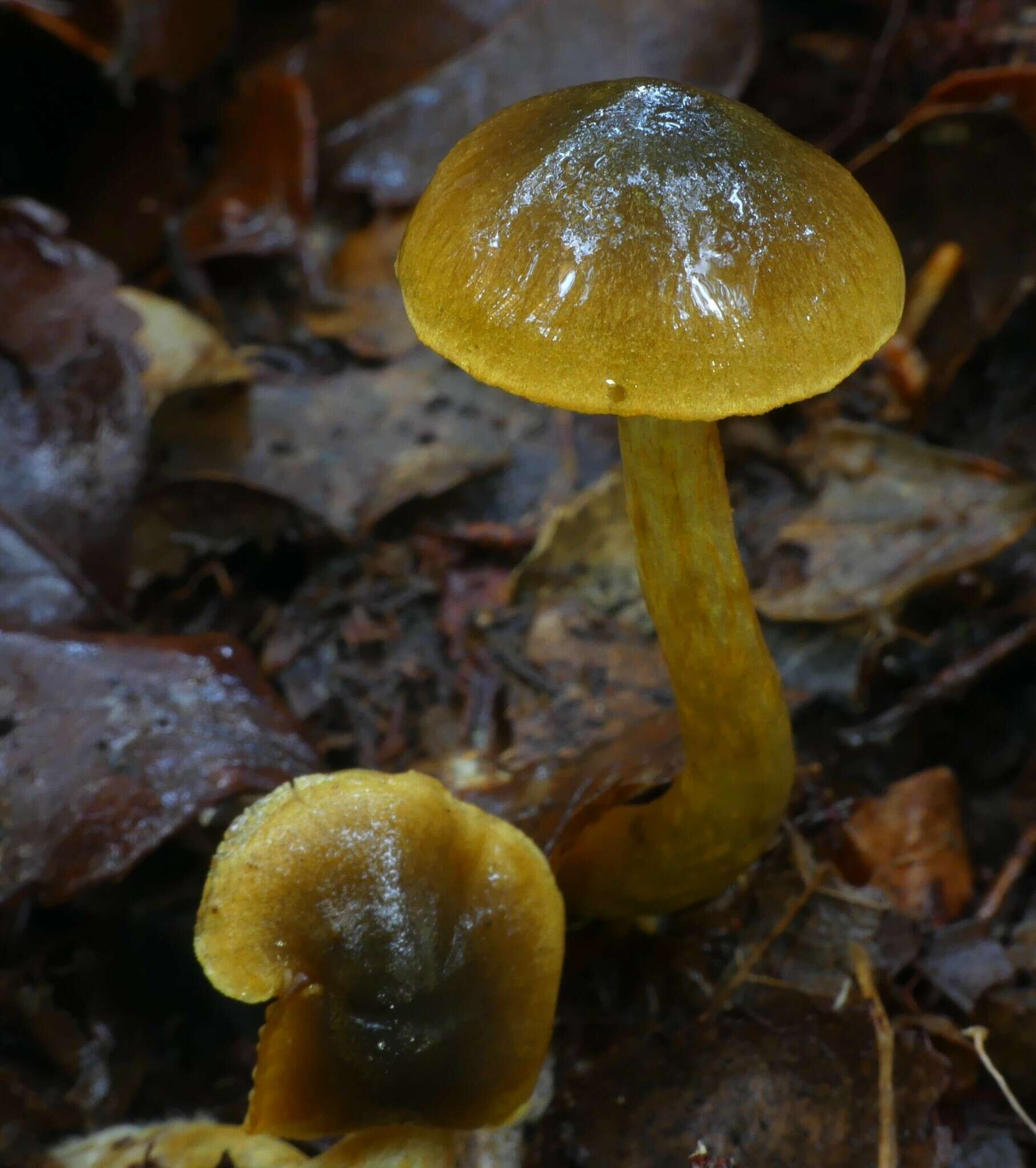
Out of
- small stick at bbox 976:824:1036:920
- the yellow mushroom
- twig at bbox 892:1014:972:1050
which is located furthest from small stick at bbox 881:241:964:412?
twig at bbox 892:1014:972:1050

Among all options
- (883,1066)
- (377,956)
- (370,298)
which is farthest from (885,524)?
(370,298)

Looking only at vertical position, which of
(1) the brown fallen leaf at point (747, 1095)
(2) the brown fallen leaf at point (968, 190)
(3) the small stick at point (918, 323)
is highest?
(2) the brown fallen leaf at point (968, 190)

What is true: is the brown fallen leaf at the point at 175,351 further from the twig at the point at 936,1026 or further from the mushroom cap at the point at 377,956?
the twig at the point at 936,1026

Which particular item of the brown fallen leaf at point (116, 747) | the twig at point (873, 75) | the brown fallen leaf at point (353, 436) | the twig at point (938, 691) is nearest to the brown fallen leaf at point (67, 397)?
the brown fallen leaf at point (353, 436)

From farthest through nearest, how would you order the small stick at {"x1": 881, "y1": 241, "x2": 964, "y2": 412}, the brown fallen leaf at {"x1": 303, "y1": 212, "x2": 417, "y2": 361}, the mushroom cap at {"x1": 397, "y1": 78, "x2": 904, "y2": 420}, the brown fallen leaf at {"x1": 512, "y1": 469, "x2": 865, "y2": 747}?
the brown fallen leaf at {"x1": 303, "y1": 212, "x2": 417, "y2": 361}, the small stick at {"x1": 881, "y1": 241, "x2": 964, "y2": 412}, the brown fallen leaf at {"x1": 512, "y1": 469, "x2": 865, "y2": 747}, the mushroom cap at {"x1": 397, "y1": 78, "x2": 904, "y2": 420}

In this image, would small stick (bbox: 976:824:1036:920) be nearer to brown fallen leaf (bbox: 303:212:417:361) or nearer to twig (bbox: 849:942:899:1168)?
twig (bbox: 849:942:899:1168)

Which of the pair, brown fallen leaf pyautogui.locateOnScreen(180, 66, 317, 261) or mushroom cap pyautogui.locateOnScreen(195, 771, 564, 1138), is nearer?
mushroom cap pyautogui.locateOnScreen(195, 771, 564, 1138)

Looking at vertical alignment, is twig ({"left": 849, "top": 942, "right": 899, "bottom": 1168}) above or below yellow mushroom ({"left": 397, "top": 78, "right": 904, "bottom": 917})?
below
